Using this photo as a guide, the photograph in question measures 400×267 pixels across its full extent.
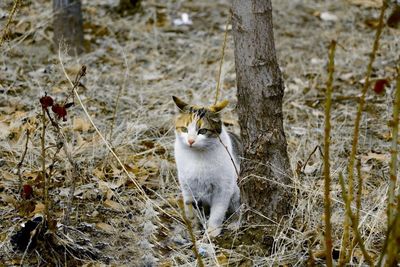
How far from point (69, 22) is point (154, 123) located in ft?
7.18

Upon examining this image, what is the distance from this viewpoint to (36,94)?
17.5 feet

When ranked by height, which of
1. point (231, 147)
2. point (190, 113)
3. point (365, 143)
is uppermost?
point (190, 113)

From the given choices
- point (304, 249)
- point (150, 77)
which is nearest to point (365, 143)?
point (304, 249)

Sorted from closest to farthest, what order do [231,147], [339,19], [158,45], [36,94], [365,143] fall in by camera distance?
[231,147]
[365,143]
[36,94]
[158,45]
[339,19]

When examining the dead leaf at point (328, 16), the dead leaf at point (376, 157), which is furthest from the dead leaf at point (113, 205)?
the dead leaf at point (328, 16)

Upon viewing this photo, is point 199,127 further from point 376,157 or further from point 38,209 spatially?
point 376,157

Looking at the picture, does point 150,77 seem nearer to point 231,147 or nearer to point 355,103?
point 355,103

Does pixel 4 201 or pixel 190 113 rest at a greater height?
pixel 190 113

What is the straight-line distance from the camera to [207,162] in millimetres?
3598

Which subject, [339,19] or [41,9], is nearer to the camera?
[41,9]

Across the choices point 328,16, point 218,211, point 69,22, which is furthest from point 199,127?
point 328,16

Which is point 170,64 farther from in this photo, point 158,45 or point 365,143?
point 365,143

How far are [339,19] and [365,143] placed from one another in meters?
3.79

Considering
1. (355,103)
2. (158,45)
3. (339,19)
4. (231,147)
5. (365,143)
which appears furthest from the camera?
(339,19)
